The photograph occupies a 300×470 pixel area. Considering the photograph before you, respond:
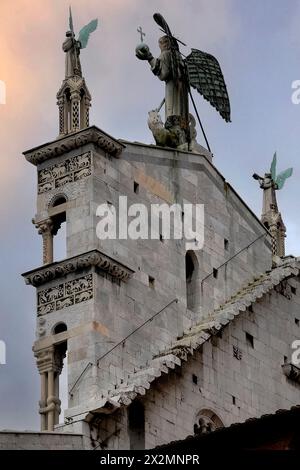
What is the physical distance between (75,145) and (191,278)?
4.61 m

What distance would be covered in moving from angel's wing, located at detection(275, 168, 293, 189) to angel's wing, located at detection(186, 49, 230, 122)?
8.90ft

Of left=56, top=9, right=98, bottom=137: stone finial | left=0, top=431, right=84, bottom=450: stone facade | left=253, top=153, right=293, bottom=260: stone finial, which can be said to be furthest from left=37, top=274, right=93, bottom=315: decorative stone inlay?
left=253, top=153, right=293, bottom=260: stone finial

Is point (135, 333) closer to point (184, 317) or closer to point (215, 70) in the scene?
point (184, 317)

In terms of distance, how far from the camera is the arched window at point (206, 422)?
53.1 metres

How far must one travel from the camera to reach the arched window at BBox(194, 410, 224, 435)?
53094mm

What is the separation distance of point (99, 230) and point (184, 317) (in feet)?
11.2

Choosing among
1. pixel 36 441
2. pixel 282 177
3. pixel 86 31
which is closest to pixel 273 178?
pixel 282 177

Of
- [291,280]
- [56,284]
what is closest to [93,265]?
[56,284]

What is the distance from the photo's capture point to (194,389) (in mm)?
53469

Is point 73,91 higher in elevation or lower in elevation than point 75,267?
higher

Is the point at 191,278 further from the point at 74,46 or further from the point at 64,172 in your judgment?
the point at 74,46

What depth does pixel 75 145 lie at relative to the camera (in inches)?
2117

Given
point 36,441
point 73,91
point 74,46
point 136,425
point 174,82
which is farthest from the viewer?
point 174,82

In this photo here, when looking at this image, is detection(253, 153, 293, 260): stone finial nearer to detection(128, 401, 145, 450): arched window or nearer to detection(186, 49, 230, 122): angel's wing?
detection(186, 49, 230, 122): angel's wing
